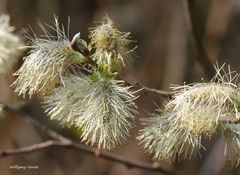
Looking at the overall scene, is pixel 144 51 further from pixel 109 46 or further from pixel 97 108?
pixel 97 108

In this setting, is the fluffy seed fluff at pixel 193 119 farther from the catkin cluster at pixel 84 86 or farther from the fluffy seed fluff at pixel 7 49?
the fluffy seed fluff at pixel 7 49

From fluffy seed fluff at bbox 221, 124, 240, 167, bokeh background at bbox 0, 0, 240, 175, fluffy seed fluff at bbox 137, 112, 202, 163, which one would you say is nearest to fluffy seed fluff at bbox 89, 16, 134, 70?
Answer: fluffy seed fluff at bbox 137, 112, 202, 163

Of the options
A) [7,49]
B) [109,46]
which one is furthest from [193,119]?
[7,49]

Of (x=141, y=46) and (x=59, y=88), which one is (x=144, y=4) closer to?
(x=141, y=46)

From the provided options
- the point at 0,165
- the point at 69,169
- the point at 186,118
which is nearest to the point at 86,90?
A: the point at 186,118

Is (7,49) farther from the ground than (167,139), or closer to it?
farther from the ground

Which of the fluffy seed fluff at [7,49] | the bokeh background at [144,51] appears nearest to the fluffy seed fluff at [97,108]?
the fluffy seed fluff at [7,49]
